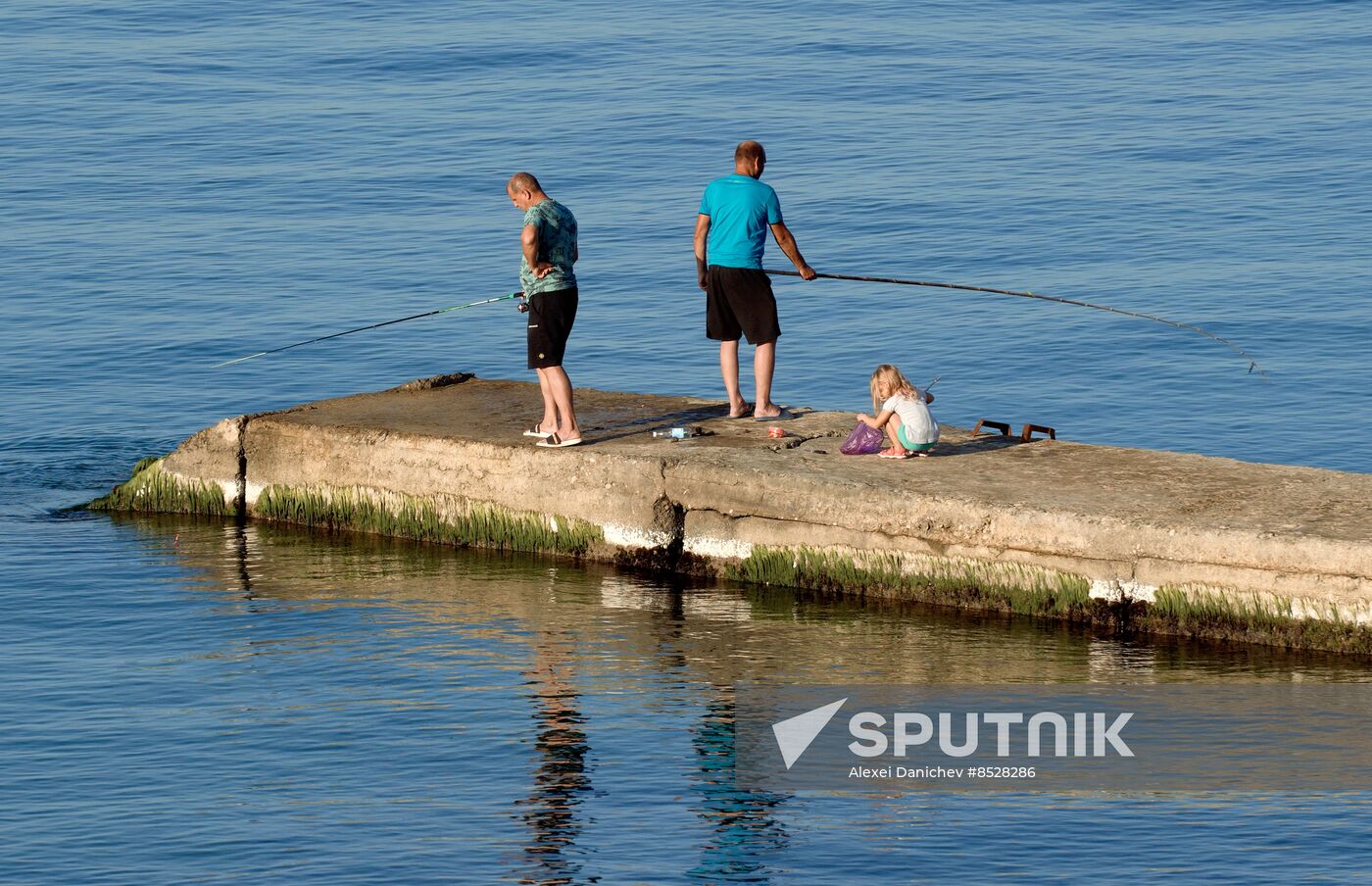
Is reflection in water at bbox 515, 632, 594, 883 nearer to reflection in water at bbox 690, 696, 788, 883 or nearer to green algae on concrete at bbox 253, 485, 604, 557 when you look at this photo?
reflection in water at bbox 690, 696, 788, 883

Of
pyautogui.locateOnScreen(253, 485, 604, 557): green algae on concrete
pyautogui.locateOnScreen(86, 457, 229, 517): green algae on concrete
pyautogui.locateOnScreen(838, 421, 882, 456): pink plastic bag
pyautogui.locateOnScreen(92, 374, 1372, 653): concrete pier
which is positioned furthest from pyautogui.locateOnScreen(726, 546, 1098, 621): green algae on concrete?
pyautogui.locateOnScreen(86, 457, 229, 517): green algae on concrete

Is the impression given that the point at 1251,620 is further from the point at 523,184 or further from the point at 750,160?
the point at 523,184

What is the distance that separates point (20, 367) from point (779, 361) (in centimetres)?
736

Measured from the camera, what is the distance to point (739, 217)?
12531 millimetres

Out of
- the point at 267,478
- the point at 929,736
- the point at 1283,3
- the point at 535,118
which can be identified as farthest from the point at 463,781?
the point at 1283,3

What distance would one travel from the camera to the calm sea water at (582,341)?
356 inches

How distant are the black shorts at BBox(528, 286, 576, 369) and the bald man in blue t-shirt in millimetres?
858

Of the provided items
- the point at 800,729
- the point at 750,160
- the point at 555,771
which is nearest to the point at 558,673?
the point at 555,771

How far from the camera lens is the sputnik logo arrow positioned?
973cm

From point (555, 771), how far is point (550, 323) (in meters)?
3.59

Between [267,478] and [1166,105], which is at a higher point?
[1166,105]

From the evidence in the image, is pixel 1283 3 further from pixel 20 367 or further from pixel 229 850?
pixel 229 850

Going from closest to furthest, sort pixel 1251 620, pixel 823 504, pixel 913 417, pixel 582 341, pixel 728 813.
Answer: pixel 728 813, pixel 1251 620, pixel 823 504, pixel 913 417, pixel 582 341

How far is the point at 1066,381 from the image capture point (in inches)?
749
